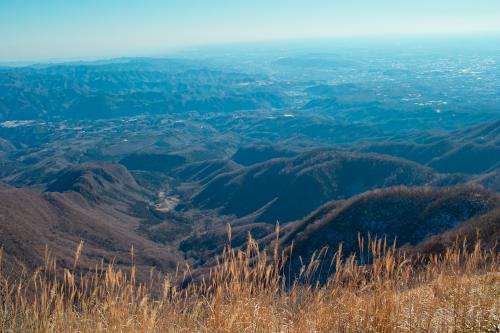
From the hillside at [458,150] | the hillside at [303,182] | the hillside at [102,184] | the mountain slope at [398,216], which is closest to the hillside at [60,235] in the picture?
the hillside at [102,184]

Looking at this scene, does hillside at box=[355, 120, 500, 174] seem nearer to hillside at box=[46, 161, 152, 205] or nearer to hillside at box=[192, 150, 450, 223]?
hillside at box=[192, 150, 450, 223]

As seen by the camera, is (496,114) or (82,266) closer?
(82,266)

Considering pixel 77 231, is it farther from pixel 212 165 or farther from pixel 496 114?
pixel 496 114

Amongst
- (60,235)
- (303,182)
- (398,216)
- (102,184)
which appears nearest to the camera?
(398,216)

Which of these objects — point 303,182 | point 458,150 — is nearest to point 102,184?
point 303,182

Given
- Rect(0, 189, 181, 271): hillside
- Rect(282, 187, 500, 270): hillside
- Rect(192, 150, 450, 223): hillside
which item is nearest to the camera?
Rect(282, 187, 500, 270): hillside

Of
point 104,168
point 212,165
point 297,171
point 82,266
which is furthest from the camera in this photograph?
point 212,165

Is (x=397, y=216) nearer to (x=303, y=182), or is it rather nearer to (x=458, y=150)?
(x=303, y=182)

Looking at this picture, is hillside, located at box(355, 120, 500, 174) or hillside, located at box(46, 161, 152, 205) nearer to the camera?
hillside, located at box(46, 161, 152, 205)

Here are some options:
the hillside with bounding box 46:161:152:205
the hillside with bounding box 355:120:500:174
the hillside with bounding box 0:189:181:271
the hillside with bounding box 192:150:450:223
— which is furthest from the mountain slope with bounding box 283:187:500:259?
the hillside with bounding box 46:161:152:205

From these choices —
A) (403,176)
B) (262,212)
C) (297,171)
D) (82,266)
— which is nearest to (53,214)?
(82,266)

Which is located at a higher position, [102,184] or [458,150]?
[458,150]
